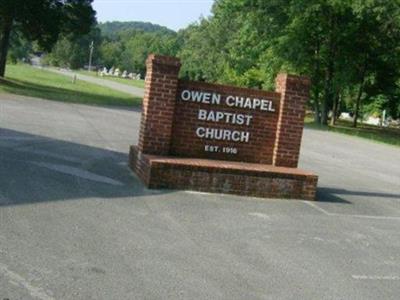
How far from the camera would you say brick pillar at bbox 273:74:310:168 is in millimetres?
11125

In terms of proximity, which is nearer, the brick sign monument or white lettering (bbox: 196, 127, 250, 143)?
the brick sign monument

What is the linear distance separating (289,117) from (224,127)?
1168 mm

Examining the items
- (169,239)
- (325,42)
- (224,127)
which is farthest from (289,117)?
(325,42)

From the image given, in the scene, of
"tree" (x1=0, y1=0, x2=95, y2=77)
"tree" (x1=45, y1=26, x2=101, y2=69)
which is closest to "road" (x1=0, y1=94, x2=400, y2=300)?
"tree" (x1=0, y1=0, x2=95, y2=77)

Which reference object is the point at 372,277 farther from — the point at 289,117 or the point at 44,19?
the point at 44,19

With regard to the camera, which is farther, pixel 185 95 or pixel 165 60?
pixel 185 95

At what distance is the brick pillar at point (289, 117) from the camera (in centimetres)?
1112

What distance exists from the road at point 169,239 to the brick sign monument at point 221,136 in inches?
12.4

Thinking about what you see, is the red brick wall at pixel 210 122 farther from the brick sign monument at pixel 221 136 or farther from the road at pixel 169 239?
the road at pixel 169 239

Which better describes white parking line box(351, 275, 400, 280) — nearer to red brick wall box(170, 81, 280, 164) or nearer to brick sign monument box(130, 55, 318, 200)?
brick sign monument box(130, 55, 318, 200)

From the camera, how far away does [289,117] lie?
11.2 m

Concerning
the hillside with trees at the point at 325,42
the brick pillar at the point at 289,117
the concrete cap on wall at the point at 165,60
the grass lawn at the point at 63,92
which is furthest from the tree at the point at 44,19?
the brick pillar at the point at 289,117

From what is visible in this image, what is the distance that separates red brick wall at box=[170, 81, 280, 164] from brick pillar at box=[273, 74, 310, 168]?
0.46 feet

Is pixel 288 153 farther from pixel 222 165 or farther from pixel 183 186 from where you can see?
pixel 183 186
